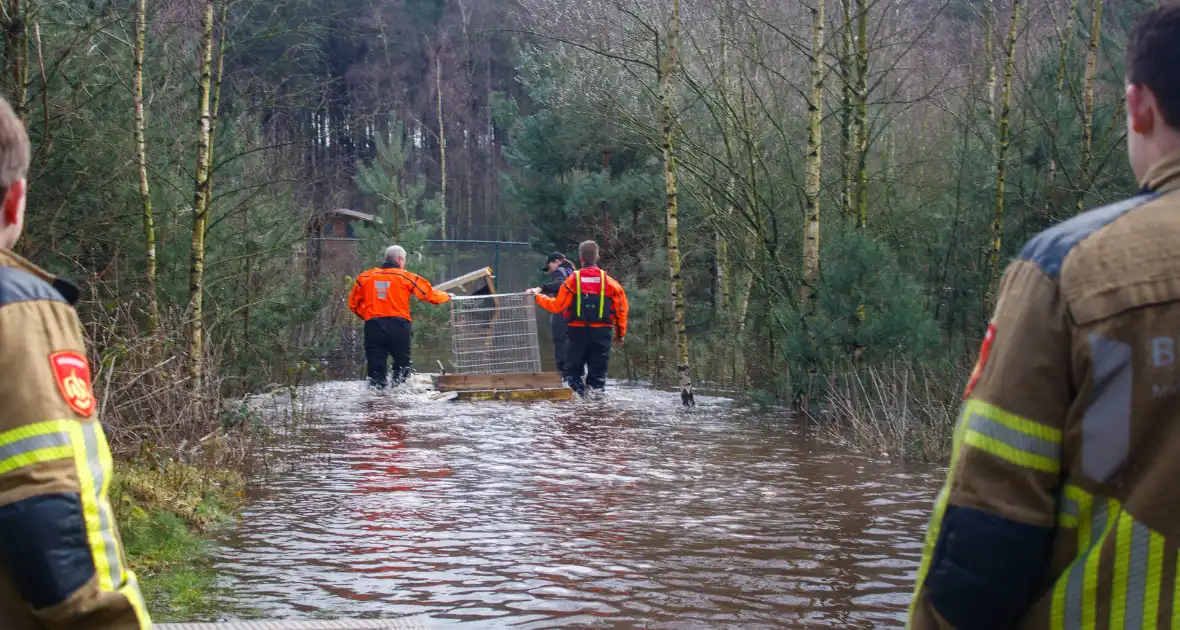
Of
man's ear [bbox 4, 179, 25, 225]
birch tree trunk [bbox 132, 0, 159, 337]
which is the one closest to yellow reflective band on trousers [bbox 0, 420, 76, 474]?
man's ear [bbox 4, 179, 25, 225]

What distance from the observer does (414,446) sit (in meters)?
12.8

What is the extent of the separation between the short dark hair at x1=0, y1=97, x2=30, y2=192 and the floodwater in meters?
4.33

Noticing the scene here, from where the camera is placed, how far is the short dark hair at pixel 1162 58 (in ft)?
6.88

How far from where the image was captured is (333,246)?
3728cm

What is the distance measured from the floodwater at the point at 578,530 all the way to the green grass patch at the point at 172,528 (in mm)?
204

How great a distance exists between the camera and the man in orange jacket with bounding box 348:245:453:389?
18156 millimetres

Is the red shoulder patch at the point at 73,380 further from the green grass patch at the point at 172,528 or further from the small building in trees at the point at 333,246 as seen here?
the small building in trees at the point at 333,246

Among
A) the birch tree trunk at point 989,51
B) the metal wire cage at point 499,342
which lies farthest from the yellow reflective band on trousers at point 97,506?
the metal wire cage at point 499,342

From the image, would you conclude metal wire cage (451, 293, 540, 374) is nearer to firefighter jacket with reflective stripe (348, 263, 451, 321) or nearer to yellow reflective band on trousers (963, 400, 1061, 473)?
firefighter jacket with reflective stripe (348, 263, 451, 321)

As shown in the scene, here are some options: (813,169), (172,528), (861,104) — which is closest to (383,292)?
(813,169)

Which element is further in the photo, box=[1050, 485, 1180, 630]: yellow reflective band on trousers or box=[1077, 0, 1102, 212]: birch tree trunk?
box=[1077, 0, 1102, 212]: birch tree trunk

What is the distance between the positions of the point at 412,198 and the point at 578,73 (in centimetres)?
434

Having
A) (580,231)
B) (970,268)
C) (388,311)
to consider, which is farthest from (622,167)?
(970,268)

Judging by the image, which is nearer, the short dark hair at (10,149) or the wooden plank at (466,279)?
the short dark hair at (10,149)
